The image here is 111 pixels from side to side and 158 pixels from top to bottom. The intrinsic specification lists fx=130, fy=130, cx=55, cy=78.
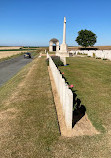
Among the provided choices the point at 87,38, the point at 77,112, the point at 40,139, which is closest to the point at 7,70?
the point at 77,112

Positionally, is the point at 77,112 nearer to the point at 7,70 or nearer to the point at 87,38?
the point at 7,70

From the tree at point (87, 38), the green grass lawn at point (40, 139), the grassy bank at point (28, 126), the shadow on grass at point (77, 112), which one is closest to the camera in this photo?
the green grass lawn at point (40, 139)

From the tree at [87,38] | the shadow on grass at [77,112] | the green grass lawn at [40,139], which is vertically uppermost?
the tree at [87,38]

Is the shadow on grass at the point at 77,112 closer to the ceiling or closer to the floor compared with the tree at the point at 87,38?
closer to the floor

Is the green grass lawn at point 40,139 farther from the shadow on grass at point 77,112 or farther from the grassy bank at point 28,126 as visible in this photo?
the shadow on grass at point 77,112

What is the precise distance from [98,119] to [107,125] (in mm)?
446

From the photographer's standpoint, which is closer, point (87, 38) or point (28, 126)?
point (28, 126)

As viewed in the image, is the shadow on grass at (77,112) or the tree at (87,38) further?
the tree at (87,38)

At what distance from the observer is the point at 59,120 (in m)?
5.14

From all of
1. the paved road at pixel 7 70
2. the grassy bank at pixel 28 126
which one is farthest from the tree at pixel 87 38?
the grassy bank at pixel 28 126

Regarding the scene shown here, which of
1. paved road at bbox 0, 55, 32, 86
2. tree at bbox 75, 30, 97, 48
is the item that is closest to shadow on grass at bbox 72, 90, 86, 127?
paved road at bbox 0, 55, 32, 86

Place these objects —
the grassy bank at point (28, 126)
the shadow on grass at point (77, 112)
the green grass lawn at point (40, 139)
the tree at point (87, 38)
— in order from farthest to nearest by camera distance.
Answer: the tree at point (87, 38)
the shadow on grass at point (77, 112)
the grassy bank at point (28, 126)
the green grass lawn at point (40, 139)

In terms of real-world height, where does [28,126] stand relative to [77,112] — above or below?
below

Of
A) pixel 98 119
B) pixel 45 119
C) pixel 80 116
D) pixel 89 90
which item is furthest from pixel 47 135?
pixel 89 90
